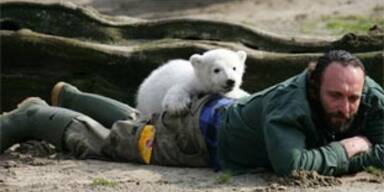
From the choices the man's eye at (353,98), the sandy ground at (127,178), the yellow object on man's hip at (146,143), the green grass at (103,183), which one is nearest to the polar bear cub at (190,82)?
the yellow object on man's hip at (146,143)

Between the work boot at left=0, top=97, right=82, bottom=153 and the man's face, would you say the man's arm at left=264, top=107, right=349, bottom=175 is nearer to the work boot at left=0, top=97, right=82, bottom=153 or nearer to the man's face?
the man's face

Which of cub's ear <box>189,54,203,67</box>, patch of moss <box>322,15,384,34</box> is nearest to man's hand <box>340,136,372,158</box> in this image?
cub's ear <box>189,54,203,67</box>

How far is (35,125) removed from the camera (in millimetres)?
7742

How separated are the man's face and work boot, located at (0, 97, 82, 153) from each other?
7.27 ft

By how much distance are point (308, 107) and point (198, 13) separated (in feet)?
45.8

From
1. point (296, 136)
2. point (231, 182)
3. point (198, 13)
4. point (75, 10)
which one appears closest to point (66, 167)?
point (231, 182)

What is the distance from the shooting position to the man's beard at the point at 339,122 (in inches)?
245

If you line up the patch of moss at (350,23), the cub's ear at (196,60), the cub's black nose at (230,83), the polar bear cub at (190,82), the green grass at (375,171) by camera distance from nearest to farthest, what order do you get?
the green grass at (375,171) → the polar bear cub at (190,82) → the cub's black nose at (230,83) → the cub's ear at (196,60) → the patch of moss at (350,23)

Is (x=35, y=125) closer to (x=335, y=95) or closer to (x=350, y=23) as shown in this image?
(x=335, y=95)

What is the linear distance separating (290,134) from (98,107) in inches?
90.3

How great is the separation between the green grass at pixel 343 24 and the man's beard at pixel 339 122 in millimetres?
9976

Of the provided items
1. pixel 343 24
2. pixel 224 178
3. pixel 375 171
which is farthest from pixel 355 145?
pixel 343 24

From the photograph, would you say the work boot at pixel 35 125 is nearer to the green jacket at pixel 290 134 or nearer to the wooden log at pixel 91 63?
the green jacket at pixel 290 134

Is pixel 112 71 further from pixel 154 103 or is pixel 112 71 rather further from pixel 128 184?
pixel 128 184
